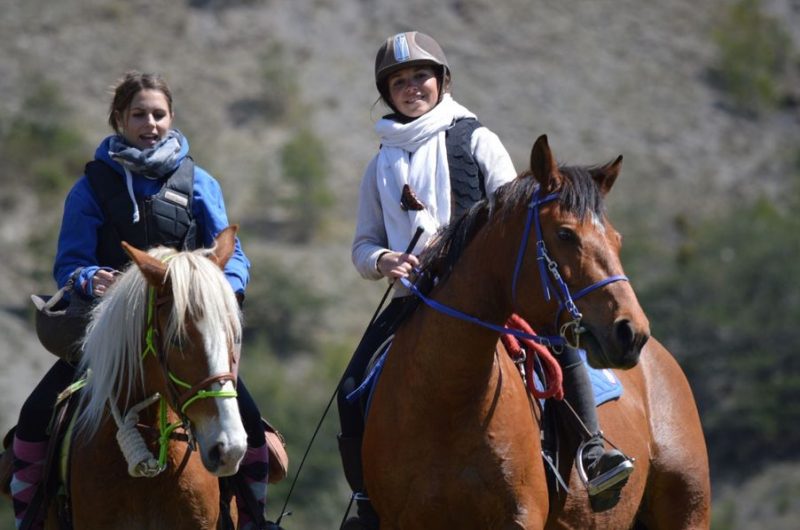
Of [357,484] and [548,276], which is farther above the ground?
[548,276]

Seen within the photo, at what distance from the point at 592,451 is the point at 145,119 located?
329 cm

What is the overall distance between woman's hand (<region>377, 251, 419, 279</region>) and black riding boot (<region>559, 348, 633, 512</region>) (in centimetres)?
104

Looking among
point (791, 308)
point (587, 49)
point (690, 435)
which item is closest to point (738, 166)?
point (587, 49)

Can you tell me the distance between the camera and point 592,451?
26.8 ft

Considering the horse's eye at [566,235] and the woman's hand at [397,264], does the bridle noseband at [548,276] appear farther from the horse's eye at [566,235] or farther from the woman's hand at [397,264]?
the woman's hand at [397,264]

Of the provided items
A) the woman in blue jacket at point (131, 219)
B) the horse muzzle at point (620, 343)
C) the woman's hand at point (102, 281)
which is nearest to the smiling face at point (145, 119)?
the woman in blue jacket at point (131, 219)

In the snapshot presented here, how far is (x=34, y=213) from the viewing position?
50438mm

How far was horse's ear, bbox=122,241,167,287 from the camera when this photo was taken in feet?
24.1

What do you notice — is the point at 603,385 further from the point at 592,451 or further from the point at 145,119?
the point at 145,119

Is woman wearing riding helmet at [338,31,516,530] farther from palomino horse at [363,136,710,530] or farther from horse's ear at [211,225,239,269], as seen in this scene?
horse's ear at [211,225,239,269]

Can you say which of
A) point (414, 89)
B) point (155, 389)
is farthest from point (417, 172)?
point (155, 389)

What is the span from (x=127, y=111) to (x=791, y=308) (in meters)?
37.0

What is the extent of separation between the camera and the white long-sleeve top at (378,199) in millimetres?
8469

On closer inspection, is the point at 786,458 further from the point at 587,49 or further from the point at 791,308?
the point at 587,49
